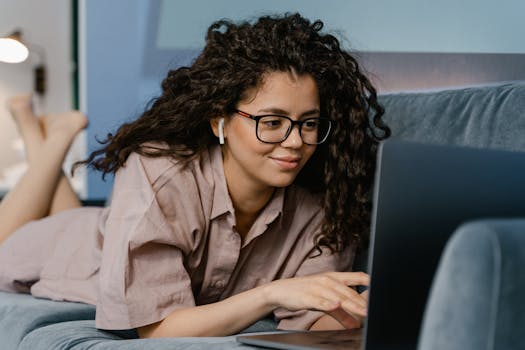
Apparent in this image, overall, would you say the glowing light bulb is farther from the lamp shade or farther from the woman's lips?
the woman's lips

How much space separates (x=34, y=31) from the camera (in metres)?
5.21

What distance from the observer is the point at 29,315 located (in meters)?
1.70

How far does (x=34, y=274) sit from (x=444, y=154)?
4.84ft

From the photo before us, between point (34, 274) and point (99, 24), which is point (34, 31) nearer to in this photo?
point (99, 24)

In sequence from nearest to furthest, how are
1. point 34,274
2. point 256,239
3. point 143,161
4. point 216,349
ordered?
1. point 216,349
2. point 143,161
3. point 256,239
4. point 34,274

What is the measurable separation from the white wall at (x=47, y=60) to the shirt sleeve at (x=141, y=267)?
12.0ft

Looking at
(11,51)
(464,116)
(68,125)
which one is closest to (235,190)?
(464,116)

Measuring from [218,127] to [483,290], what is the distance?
39.0 inches

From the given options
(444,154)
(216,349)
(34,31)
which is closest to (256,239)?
(216,349)

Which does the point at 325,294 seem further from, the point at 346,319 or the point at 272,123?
the point at 272,123

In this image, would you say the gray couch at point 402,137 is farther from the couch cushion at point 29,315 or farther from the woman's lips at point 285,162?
the woman's lips at point 285,162

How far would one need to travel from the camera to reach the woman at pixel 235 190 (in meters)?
1.52

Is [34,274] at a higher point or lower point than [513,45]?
lower

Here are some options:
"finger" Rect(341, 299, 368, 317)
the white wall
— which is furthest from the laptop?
the white wall
